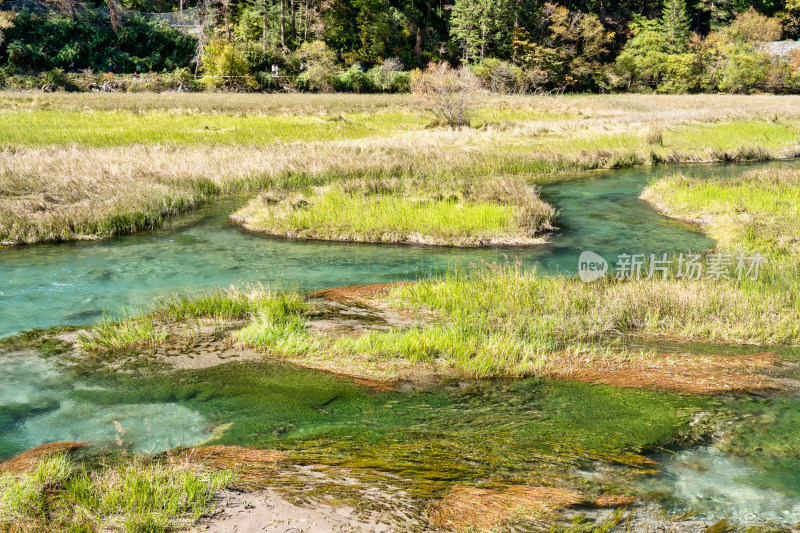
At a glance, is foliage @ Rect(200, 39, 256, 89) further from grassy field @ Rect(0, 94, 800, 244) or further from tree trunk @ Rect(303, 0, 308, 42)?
tree trunk @ Rect(303, 0, 308, 42)

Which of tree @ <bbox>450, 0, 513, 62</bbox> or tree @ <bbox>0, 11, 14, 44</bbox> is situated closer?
tree @ <bbox>0, 11, 14, 44</bbox>

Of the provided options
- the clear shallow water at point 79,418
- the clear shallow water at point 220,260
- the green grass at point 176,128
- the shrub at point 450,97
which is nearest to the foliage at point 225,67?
the green grass at point 176,128

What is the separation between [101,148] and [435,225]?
14.6 m

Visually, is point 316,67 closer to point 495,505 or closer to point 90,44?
point 90,44

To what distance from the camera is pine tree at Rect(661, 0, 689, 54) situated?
2931 inches

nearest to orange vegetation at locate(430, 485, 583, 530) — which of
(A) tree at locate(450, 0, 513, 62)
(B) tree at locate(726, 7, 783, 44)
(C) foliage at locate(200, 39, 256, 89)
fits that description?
(C) foliage at locate(200, 39, 256, 89)

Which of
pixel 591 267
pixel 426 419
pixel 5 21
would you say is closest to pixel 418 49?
pixel 5 21

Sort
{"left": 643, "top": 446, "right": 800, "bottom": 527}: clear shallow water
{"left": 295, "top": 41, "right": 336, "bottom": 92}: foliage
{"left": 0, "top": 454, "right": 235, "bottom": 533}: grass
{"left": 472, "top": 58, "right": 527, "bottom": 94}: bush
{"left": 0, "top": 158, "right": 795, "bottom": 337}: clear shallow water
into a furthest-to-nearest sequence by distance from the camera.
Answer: {"left": 472, "top": 58, "right": 527, "bottom": 94}: bush
{"left": 295, "top": 41, "right": 336, "bottom": 92}: foliage
{"left": 0, "top": 158, "right": 795, "bottom": 337}: clear shallow water
{"left": 643, "top": 446, "right": 800, "bottom": 527}: clear shallow water
{"left": 0, "top": 454, "right": 235, "bottom": 533}: grass

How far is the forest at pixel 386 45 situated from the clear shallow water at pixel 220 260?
39163mm

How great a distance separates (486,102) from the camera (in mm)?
45406

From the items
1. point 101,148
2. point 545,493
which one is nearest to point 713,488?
point 545,493

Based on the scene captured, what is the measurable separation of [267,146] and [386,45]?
4907 cm

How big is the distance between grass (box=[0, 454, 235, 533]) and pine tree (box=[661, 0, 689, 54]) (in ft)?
270

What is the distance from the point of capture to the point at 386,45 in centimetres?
6994
